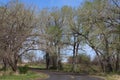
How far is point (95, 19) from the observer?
50.6 metres

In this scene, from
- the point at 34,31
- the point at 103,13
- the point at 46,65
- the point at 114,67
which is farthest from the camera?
the point at 46,65

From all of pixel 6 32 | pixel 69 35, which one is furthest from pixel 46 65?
pixel 6 32

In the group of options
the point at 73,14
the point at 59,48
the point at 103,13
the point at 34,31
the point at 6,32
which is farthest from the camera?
the point at 59,48

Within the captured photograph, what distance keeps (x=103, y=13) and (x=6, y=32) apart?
2806 cm

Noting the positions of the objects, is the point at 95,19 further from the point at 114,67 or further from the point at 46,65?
the point at 46,65

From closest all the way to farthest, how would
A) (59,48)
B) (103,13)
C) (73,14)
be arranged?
(103,13)
(73,14)
(59,48)

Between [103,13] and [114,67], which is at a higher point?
[103,13]

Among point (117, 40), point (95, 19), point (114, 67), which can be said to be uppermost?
point (95, 19)

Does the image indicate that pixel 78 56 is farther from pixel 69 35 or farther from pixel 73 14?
pixel 73 14

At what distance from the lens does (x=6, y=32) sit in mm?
23922

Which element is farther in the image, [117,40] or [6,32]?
[117,40]

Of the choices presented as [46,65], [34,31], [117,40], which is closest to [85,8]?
[117,40]

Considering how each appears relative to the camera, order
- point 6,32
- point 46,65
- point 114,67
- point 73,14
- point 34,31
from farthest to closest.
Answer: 1. point 46,65
2. point 73,14
3. point 114,67
4. point 34,31
5. point 6,32

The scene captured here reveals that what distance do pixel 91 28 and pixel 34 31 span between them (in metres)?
11.0
